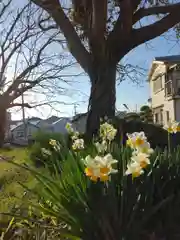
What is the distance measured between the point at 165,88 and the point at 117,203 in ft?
70.8

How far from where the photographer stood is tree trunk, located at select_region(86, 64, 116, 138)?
8.43 m

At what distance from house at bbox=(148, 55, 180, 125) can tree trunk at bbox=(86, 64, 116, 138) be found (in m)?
11.4

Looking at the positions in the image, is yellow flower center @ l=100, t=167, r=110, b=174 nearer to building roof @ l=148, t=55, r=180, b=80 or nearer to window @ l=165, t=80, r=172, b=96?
window @ l=165, t=80, r=172, b=96

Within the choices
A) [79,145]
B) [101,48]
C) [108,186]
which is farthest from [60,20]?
[108,186]

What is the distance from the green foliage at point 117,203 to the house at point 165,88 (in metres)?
17.2

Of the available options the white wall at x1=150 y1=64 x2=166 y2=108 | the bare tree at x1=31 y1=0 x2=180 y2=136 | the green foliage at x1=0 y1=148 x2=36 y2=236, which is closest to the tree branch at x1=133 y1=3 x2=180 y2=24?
the bare tree at x1=31 y1=0 x2=180 y2=136

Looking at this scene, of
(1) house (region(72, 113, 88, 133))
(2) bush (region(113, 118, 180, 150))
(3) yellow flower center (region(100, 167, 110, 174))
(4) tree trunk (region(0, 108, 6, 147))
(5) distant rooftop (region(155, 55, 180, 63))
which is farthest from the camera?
(5) distant rooftop (region(155, 55, 180, 63))

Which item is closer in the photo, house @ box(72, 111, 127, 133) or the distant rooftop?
house @ box(72, 111, 127, 133)

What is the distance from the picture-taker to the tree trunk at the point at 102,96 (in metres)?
8.43

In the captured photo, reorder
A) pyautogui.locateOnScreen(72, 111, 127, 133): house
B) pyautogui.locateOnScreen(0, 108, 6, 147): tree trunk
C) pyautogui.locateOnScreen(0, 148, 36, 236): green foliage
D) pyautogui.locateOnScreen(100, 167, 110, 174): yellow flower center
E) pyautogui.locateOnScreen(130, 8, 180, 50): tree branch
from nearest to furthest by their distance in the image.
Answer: pyautogui.locateOnScreen(100, 167, 110, 174): yellow flower center, pyautogui.locateOnScreen(0, 148, 36, 236): green foliage, pyautogui.locateOnScreen(130, 8, 180, 50): tree branch, pyautogui.locateOnScreen(72, 111, 127, 133): house, pyautogui.locateOnScreen(0, 108, 6, 147): tree trunk

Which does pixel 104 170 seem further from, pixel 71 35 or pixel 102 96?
pixel 71 35

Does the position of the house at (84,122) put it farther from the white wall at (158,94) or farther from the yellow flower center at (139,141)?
the white wall at (158,94)

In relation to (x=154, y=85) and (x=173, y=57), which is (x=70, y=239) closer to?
(x=173, y=57)

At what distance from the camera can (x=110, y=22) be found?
34.2ft
